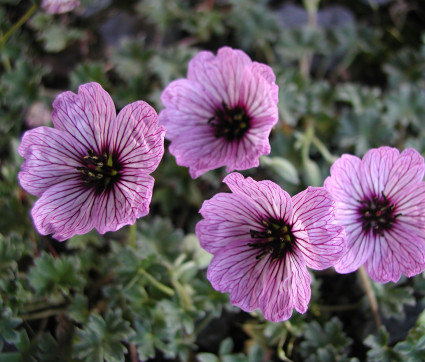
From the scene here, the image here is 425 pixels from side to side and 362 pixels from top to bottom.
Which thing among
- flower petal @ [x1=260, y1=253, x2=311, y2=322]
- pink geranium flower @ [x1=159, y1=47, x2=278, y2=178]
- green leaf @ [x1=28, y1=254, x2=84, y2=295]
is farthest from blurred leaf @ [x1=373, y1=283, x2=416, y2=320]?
green leaf @ [x1=28, y1=254, x2=84, y2=295]

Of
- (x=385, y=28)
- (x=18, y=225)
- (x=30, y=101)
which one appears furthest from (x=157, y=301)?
(x=385, y=28)

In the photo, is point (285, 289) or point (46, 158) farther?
point (46, 158)

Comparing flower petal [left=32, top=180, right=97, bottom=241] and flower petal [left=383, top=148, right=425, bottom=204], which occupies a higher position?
flower petal [left=32, top=180, right=97, bottom=241]

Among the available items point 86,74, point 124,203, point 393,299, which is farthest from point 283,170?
point 86,74

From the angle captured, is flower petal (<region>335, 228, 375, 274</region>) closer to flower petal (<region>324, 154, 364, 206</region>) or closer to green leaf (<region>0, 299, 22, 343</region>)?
flower petal (<region>324, 154, 364, 206</region>)

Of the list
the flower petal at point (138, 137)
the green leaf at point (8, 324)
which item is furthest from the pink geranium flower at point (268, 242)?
the green leaf at point (8, 324)

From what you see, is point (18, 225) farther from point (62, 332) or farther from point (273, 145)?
point (273, 145)

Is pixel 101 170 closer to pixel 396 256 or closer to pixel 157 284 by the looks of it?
pixel 157 284
